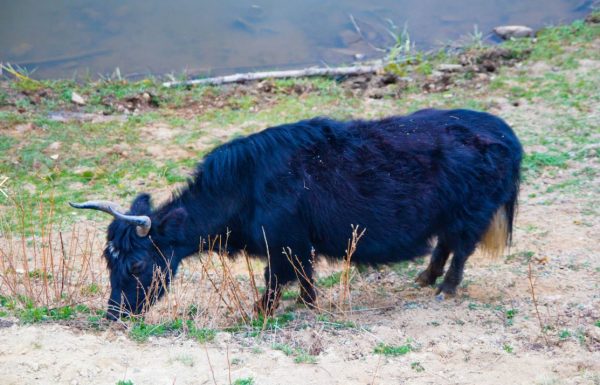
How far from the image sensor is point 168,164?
29.2ft

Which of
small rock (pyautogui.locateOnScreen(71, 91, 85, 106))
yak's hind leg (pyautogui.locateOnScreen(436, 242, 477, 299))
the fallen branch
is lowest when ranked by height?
yak's hind leg (pyautogui.locateOnScreen(436, 242, 477, 299))

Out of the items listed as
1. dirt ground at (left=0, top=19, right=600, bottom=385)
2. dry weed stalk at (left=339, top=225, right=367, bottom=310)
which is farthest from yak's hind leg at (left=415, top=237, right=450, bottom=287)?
dry weed stalk at (left=339, top=225, right=367, bottom=310)

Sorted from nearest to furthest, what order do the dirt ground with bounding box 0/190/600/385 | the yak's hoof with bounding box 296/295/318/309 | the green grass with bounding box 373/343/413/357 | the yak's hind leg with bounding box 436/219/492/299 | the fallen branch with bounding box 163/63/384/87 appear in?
the dirt ground with bounding box 0/190/600/385 → the green grass with bounding box 373/343/413/357 → the yak's hoof with bounding box 296/295/318/309 → the yak's hind leg with bounding box 436/219/492/299 → the fallen branch with bounding box 163/63/384/87

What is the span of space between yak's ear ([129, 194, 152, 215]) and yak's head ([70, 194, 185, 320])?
4 cm

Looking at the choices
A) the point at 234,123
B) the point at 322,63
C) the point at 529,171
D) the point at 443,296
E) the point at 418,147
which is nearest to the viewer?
the point at 418,147

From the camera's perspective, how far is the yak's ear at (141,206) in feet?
19.3

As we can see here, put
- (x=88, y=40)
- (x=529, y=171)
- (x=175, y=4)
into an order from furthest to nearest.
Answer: (x=175, y=4) < (x=88, y=40) < (x=529, y=171)

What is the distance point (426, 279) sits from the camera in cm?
680

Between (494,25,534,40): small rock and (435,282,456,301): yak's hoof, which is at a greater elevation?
(494,25,534,40): small rock

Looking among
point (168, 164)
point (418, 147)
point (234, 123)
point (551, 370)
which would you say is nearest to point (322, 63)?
point (234, 123)

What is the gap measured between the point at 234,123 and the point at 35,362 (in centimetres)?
583

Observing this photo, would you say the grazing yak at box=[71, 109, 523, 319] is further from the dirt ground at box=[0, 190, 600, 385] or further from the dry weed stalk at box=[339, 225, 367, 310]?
the dirt ground at box=[0, 190, 600, 385]

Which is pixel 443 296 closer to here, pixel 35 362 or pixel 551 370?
pixel 551 370

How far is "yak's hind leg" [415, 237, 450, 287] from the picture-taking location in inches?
262
